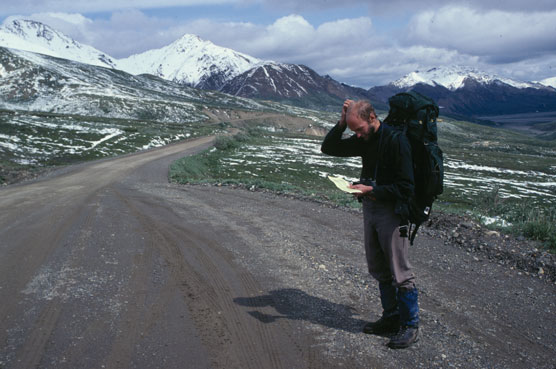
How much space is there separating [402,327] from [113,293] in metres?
4.28

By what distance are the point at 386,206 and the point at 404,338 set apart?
1.64 meters

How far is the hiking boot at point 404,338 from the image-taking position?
4.71 m

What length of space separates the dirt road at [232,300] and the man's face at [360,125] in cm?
260

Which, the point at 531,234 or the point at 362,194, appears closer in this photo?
the point at 362,194

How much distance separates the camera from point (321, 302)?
5.93 m

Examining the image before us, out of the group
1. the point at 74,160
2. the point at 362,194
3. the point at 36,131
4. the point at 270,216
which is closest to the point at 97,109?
the point at 36,131

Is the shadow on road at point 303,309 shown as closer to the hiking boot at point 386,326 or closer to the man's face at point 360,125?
the hiking boot at point 386,326

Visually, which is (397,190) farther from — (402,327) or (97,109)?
(97,109)

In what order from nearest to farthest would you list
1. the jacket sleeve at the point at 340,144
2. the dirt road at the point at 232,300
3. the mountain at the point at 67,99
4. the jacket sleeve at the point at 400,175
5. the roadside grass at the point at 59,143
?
the jacket sleeve at the point at 400,175
the dirt road at the point at 232,300
the jacket sleeve at the point at 340,144
the roadside grass at the point at 59,143
the mountain at the point at 67,99

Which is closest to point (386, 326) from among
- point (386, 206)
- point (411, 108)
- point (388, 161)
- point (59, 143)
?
point (386, 206)

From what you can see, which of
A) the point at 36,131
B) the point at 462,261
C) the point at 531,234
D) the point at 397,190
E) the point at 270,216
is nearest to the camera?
the point at 397,190

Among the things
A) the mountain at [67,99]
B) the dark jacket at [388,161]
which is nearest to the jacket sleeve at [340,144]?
the dark jacket at [388,161]

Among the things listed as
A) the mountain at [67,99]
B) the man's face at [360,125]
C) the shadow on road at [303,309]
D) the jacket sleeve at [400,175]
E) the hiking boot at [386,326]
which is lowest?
the shadow on road at [303,309]

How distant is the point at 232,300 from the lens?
19.4 ft
